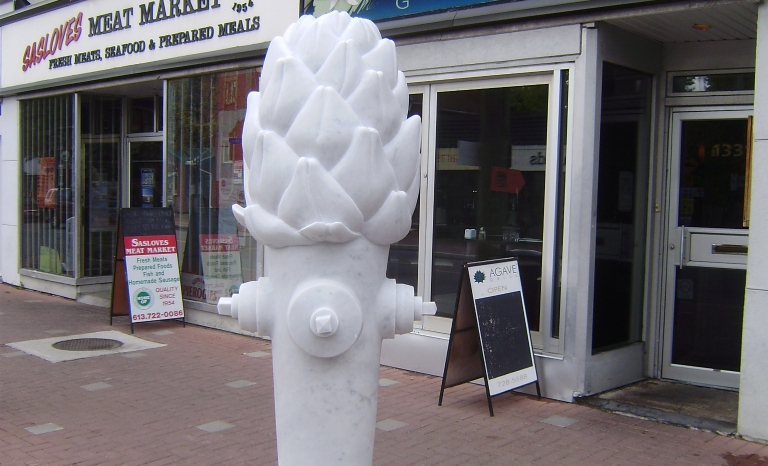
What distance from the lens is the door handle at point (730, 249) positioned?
6383mm

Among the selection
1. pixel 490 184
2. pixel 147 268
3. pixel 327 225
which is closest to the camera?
pixel 327 225

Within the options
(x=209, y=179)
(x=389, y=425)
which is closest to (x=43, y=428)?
(x=389, y=425)

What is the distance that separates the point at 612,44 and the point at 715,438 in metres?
3.14

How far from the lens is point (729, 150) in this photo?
255 inches

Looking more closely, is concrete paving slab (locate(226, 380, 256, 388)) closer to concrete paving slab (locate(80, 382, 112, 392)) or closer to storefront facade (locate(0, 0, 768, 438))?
concrete paving slab (locate(80, 382, 112, 392))

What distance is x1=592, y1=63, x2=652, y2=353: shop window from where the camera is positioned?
251 inches

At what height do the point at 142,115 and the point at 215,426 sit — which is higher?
the point at 142,115

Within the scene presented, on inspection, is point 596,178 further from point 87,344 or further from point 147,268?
point 87,344

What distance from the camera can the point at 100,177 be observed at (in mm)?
11547

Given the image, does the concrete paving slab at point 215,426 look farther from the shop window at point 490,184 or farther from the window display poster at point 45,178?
the window display poster at point 45,178

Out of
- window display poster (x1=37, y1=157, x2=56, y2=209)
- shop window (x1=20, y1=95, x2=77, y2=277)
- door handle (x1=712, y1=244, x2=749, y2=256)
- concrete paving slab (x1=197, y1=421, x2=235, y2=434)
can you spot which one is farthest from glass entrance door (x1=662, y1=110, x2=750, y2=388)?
window display poster (x1=37, y1=157, x2=56, y2=209)

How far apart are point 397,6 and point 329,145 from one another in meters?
5.26

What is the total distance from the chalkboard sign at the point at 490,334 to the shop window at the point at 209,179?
352cm

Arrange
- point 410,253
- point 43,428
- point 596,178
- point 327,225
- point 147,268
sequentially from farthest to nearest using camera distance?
point 147,268 → point 410,253 → point 596,178 → point 43,428 → point 327,225
